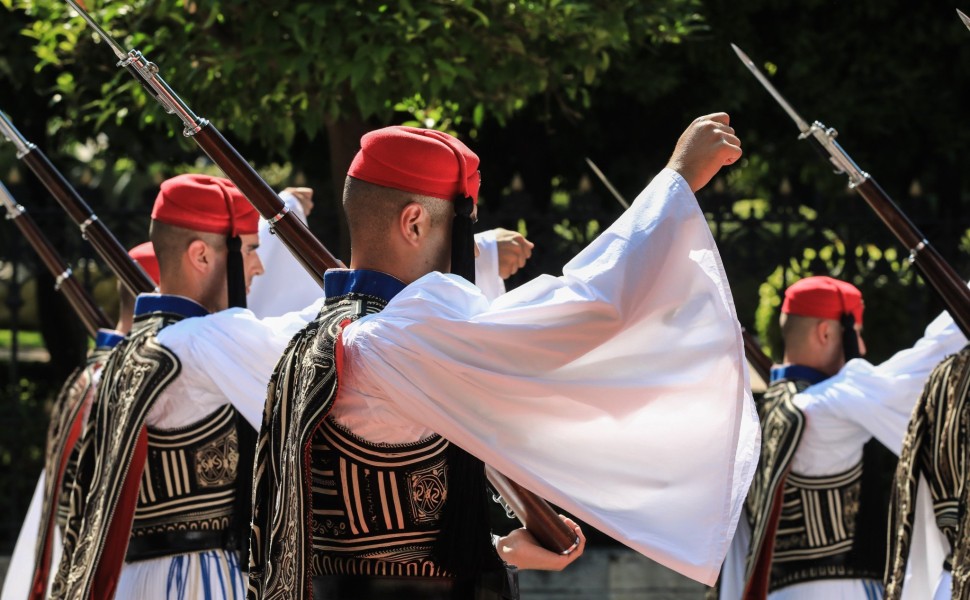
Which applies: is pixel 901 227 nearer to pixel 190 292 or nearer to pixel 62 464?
pixel 190 292

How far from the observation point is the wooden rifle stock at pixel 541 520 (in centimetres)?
295

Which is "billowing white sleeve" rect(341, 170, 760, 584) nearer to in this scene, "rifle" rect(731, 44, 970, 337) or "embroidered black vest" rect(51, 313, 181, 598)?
"embroidered black vest" rect(51, 313, 181, 598)

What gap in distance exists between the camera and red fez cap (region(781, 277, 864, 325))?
6336 millimetres

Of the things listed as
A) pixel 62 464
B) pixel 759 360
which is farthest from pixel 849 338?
pixel 62 464

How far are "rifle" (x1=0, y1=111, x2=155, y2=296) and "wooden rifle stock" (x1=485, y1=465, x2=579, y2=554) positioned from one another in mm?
2327

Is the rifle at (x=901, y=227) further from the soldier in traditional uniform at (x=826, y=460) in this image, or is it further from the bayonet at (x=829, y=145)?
the soldier in traditional uniform at (x=826, y=460)

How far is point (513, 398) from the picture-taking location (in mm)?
2820

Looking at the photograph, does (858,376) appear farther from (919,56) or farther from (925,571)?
(919,56)

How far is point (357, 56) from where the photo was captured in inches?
241

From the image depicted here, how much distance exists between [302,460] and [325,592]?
0.30m

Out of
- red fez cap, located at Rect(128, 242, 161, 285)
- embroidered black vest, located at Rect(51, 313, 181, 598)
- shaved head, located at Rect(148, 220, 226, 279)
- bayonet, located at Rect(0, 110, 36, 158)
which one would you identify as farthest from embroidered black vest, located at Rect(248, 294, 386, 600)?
red fez cap, located at Rect(128, 242, 161, 285)

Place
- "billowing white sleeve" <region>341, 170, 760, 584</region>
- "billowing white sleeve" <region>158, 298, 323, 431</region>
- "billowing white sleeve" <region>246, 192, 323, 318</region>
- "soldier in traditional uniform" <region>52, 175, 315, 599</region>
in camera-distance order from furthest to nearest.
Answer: "billowing white sleeve" <region>246, 192, 323, 318</region>
"soldier in traditional uniform" <region>52, 175, 315, 599</region>
"billowing white sleeve" <region>158, 298, 323, 431</region>
"billowing white sleeve" <region>341, 170, 760, 584</region>

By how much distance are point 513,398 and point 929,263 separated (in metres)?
2.71

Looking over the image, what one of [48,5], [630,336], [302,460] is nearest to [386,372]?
[302,460]
